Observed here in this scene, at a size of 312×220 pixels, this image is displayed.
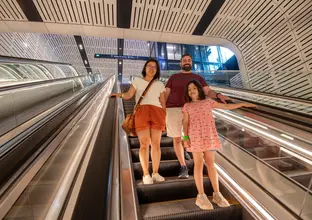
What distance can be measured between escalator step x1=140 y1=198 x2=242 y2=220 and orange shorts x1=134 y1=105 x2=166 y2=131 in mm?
810

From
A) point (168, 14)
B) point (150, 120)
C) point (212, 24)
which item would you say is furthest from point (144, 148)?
point (212, 24)

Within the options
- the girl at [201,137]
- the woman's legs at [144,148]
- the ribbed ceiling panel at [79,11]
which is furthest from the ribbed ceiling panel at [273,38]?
the woman's legs at [144,148]

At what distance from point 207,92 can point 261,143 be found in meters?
0.89

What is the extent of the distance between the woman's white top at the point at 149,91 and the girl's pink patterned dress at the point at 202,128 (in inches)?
15.2

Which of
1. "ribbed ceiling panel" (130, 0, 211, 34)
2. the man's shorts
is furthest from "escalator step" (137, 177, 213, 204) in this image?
"ribbed ceiling panel" (130, 0, 211, 34)

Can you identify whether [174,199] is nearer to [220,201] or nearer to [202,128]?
[220,201]

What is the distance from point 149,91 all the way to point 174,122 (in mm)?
568

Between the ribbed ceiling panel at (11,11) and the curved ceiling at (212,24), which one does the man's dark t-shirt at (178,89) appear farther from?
the ribbed ceiling panel at (11,11)

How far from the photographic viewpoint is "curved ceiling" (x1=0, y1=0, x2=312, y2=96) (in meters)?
5.35

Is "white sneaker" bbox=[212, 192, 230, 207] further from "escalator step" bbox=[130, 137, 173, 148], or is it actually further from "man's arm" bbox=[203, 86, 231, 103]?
"escalator step" bbox=[130, 137, 173, 148]

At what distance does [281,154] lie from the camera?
2025mm

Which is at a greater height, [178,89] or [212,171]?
[178,89]

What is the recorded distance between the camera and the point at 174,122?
278cm

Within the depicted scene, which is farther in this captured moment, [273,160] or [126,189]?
[273,160]
